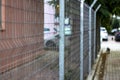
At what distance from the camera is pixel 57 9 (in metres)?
5.33

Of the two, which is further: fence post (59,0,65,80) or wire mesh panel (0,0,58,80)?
fence post (59,0,65,80)

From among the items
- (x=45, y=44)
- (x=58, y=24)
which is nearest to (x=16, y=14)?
(x=45, y=44)

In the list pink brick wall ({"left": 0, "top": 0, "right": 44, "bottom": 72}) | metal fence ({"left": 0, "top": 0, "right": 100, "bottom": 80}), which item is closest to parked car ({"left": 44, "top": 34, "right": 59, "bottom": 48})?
metal fence ({"left": 0, "top": 0, "right": 100, "bottom": 80})

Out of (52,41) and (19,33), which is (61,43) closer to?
(52,41)

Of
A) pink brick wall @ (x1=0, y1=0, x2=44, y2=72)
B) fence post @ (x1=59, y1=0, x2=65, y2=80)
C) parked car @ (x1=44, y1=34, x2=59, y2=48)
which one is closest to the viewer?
pink brick wall @ (x1=0, y1=0, x2=44, y2=72)

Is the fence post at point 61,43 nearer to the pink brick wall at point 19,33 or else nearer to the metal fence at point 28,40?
the metal fence at point 28,40

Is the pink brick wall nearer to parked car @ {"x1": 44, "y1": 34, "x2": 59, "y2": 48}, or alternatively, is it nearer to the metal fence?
the metal fence

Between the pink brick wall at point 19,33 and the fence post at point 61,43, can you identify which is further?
the fence post at point 61,43

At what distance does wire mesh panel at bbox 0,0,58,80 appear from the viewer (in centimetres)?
308

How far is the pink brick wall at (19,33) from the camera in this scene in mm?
3041

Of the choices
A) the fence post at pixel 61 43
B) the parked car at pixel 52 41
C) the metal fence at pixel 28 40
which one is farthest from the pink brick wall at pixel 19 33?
the fence post at pixel 61 43

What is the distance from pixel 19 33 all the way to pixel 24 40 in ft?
0.49

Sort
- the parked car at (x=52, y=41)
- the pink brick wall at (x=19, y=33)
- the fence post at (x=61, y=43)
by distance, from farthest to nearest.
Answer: the fence post at (x=61, y=43)
the parked car at (x=52, y=41)
the pink brick wall at (x=19, y=33)

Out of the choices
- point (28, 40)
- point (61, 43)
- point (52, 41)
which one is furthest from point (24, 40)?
point (61, 43)
